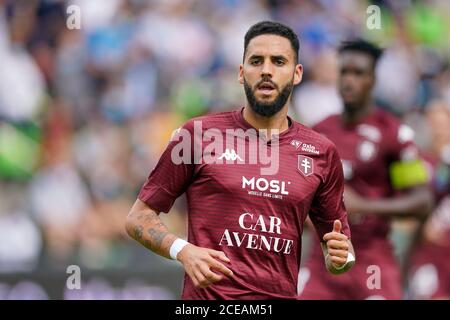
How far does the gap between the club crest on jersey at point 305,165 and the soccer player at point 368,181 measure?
2.39 m

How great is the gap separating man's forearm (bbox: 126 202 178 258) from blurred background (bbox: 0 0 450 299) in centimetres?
547

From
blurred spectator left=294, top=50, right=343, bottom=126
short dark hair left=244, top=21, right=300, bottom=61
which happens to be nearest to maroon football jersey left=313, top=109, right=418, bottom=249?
short dark hair left=244, top=21, right=300, bottom=61

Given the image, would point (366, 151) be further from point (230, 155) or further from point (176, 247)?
point (176, 247)

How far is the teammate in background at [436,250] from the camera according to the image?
37.3ft

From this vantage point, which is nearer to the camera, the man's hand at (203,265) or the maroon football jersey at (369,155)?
the man's hand at (203,265)

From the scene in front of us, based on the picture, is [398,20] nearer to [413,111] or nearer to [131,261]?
[413,111]

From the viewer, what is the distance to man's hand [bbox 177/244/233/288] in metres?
5.20

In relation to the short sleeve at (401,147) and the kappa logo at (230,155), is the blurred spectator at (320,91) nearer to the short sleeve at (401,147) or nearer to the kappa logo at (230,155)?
the short sleeve at (401,147)

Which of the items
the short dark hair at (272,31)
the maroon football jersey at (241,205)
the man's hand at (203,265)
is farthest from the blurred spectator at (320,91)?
the man's hand at (203,265)

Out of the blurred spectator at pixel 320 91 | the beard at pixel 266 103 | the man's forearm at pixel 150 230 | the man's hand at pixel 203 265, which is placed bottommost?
the man's hand at pixel 203 265

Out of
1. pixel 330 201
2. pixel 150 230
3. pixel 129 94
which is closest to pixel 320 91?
pixel 129 94

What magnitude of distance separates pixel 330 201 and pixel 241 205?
0.57 metres

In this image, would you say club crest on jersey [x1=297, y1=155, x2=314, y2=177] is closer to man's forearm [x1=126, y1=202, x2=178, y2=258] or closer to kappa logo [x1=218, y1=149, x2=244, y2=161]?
kappa logo [x1=218, y1=149, x2=244, y2=161]

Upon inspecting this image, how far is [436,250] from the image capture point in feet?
38.1
